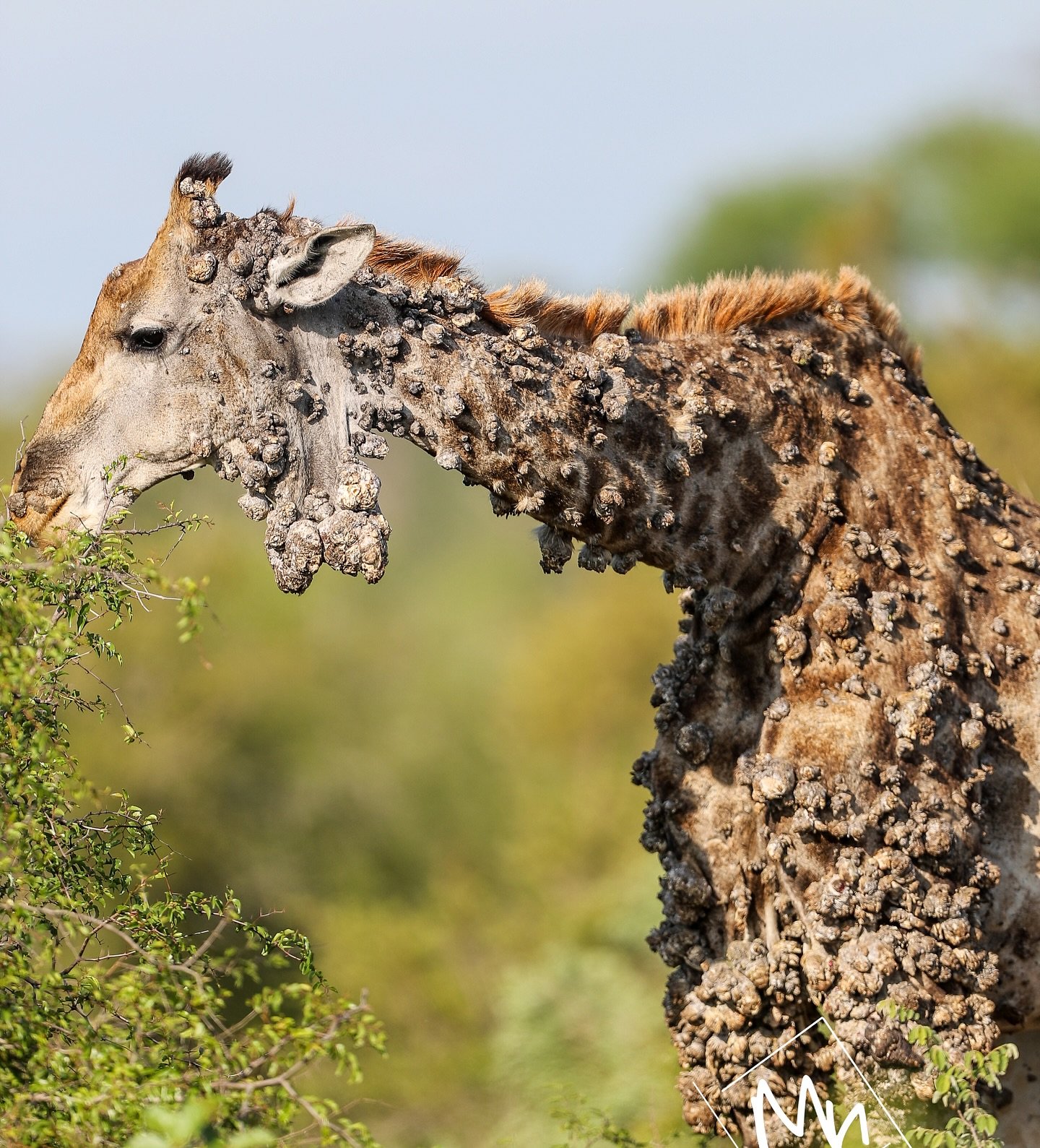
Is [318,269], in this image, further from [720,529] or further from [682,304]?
[720,529]

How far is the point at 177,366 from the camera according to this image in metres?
6.11

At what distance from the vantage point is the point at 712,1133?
6664 millimetres

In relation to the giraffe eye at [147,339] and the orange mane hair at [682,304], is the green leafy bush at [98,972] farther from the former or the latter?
the orange mane hair at [682,304]

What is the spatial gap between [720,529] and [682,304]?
42.3 inches

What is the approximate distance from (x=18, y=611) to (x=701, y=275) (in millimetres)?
48652

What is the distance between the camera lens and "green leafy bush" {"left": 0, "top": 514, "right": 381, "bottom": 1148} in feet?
16.2

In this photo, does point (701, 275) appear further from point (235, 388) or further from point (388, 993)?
point (235, 388)

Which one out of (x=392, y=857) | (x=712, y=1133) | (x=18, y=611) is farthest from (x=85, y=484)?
(x=392, y=857)

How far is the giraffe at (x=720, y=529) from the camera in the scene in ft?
19.9

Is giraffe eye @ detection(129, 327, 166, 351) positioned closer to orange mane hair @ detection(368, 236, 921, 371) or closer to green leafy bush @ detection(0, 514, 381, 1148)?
green leafy bush @ detection(0, 514, 381, 1148)

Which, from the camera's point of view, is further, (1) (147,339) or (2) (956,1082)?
(1) (147,339)

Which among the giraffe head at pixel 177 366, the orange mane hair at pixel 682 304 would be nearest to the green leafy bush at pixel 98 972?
the giraffe head at pixel 177 366

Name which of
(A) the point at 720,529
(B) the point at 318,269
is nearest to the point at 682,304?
(A) the point at 720,529

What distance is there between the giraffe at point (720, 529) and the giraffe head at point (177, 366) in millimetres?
12
